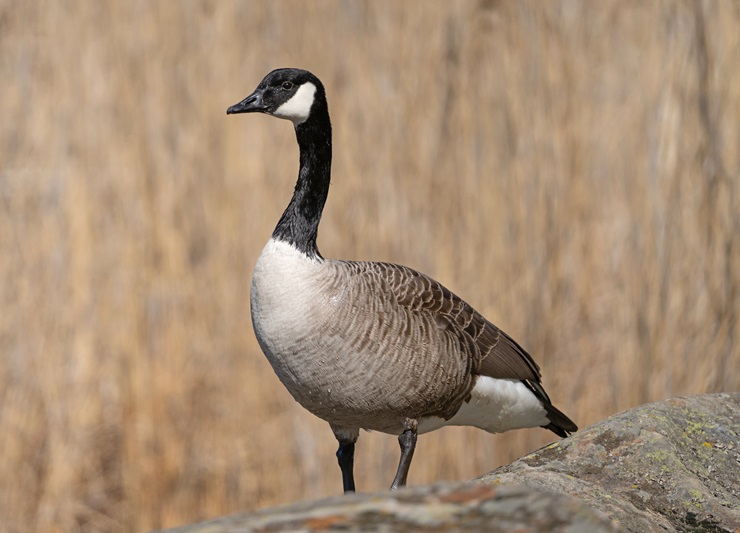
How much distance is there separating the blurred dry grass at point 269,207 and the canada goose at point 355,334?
4.88 feet

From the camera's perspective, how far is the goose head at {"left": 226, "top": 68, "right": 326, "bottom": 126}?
387 cm

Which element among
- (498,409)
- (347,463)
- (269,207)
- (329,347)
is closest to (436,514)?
(329,347)

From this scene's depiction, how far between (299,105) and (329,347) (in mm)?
978

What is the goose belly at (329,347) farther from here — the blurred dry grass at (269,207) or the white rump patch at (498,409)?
the blurred dry grass at (269,207)

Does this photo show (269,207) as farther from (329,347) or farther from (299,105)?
(329,347)

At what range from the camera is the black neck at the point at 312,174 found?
153 inches

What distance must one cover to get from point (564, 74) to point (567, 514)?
4.26m

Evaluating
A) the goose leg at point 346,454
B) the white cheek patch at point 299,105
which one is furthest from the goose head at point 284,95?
the goose leg at point 346,454

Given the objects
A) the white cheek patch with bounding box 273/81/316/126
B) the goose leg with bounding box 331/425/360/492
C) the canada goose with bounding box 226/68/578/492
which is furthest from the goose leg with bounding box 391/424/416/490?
the white cheek patch with bounding box 273/81/316/126

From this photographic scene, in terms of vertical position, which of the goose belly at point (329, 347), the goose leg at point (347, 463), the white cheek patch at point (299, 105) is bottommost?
the goose leg at point (347, 463)

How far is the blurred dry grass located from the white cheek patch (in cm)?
177

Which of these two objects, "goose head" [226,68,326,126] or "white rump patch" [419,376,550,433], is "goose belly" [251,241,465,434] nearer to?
"white rump patch" [419,376,550,433]

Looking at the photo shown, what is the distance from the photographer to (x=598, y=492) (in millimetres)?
2594

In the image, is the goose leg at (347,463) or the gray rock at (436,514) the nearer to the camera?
the gray rock at (436,514)
